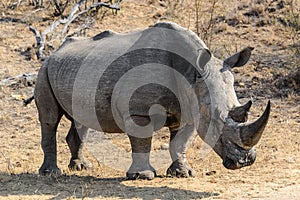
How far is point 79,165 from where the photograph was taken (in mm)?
8672

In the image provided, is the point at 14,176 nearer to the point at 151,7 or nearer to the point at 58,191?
the point at 58,191

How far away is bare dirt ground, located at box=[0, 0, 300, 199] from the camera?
267 inches

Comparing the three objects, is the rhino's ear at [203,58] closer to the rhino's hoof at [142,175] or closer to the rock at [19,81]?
the rhino's hoof at [142,175]

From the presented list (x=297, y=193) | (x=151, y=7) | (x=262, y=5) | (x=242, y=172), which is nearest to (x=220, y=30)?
(x=262, y=5)

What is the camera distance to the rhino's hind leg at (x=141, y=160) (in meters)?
7.24

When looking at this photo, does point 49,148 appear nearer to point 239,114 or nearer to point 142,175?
point 142,175

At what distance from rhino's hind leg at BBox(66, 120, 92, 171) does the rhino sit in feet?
1.62

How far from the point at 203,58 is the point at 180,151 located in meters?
1.52

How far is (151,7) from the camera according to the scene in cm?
1944

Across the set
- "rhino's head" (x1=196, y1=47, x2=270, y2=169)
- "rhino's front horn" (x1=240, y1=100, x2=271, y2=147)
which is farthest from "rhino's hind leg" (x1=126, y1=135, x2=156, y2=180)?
"rhino's front horn" (x1=240, y1=100, x2=271, y2=147)

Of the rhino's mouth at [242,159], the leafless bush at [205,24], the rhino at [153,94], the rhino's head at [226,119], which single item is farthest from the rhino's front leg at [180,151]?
the leafless bush at [205,24]

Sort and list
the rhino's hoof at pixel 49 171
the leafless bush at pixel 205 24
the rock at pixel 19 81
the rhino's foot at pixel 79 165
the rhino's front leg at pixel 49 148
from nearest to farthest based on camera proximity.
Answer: the rhino's hoof at pixel 49 171, the rhino's front leg at pixel 49 148, the rhino's foot at pixel 79 165, the rock at pixel 19 81, the leafless bush at pixel 205 24

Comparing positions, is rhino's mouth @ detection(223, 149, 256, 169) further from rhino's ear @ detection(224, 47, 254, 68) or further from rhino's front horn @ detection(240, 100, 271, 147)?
rhino's ear @ detection(224, 47, 254, 68)

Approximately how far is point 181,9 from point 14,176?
11828mm
